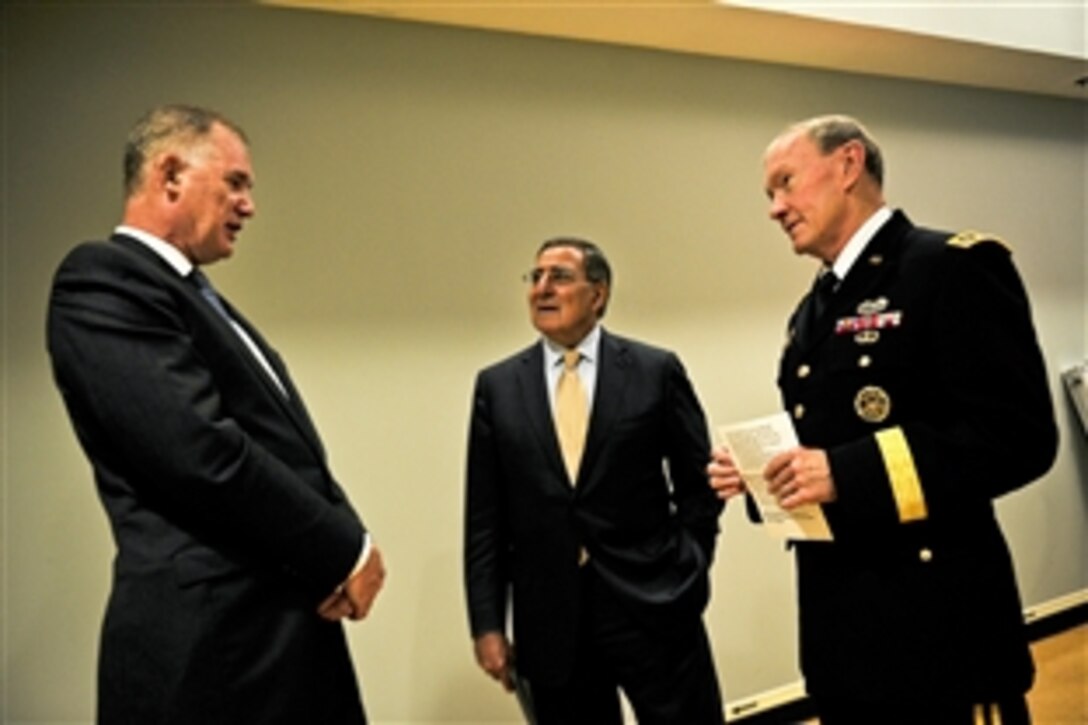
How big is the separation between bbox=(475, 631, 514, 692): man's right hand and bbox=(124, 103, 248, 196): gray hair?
119 centimetres

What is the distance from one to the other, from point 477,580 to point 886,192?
104 inches

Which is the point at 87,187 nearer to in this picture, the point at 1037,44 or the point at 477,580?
the point at 477,580

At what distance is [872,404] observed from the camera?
131cm

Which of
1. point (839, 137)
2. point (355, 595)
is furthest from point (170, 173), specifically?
point (839, 137)

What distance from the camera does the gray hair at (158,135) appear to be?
1.35 metres

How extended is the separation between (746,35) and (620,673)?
2.25 metres

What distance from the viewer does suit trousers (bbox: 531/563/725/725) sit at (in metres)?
1.75

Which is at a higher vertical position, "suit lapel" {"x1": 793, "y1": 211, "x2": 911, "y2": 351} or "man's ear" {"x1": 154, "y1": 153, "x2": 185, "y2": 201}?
"man's ear" {"x1": 154, "y1": 153, "x2": 185, "y2": 201}

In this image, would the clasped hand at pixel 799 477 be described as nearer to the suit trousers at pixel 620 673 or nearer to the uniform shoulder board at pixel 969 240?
the uniform shoulder board at pixel 969 240

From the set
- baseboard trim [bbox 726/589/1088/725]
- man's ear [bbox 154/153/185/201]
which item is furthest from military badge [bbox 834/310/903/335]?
baseboard trim [bbox 726/589/1088/725]

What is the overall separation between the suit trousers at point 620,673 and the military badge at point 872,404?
0.71 m

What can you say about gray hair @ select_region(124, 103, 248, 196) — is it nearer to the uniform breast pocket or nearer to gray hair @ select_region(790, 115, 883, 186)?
gray hair @ select_region(790, 115, 883, 186)

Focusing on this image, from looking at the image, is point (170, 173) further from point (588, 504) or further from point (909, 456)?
point (909, 456)

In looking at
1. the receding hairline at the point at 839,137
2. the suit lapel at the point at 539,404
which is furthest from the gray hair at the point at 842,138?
the suit lapel at the point at 539,404
